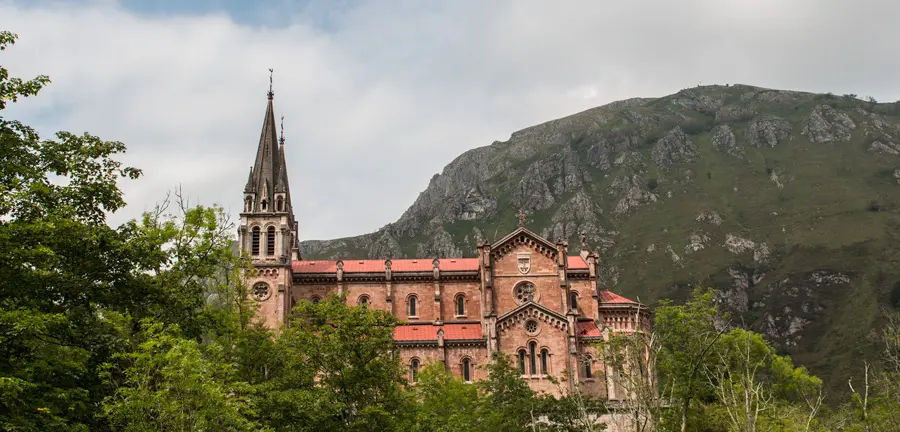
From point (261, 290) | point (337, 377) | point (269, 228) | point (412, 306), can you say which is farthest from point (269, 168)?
point (337, 377)

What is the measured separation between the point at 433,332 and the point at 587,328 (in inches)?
526

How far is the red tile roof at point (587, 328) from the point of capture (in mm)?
63844

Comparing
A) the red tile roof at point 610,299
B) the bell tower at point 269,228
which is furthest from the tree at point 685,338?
the bell tower at point 269,228

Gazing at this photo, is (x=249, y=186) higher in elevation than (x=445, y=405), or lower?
higher

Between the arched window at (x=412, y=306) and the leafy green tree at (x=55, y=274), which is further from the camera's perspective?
the arched window at (x=412, y=306)

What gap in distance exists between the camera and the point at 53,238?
85.3 feet

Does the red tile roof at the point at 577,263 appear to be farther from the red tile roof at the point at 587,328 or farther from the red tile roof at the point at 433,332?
the red tile roof at the point at 433,332

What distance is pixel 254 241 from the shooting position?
66250 millimetres

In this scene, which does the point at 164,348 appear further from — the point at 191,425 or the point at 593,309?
the point at 593,309

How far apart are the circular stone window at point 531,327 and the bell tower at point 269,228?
20429 millimetres

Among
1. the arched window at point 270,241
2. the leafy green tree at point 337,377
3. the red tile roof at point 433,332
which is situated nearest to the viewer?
the leafy green tree at point 337,377

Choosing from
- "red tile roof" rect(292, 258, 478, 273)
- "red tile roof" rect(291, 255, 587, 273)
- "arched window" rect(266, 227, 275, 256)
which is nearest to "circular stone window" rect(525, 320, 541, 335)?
"red tile roof" rect(291, 255, 587, 273)

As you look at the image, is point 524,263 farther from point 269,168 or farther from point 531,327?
point 269,168

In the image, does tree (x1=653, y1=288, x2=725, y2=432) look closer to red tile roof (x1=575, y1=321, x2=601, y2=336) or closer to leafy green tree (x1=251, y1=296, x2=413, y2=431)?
red tile roof (x1=575, y1=321, x2=601, y2=336)
